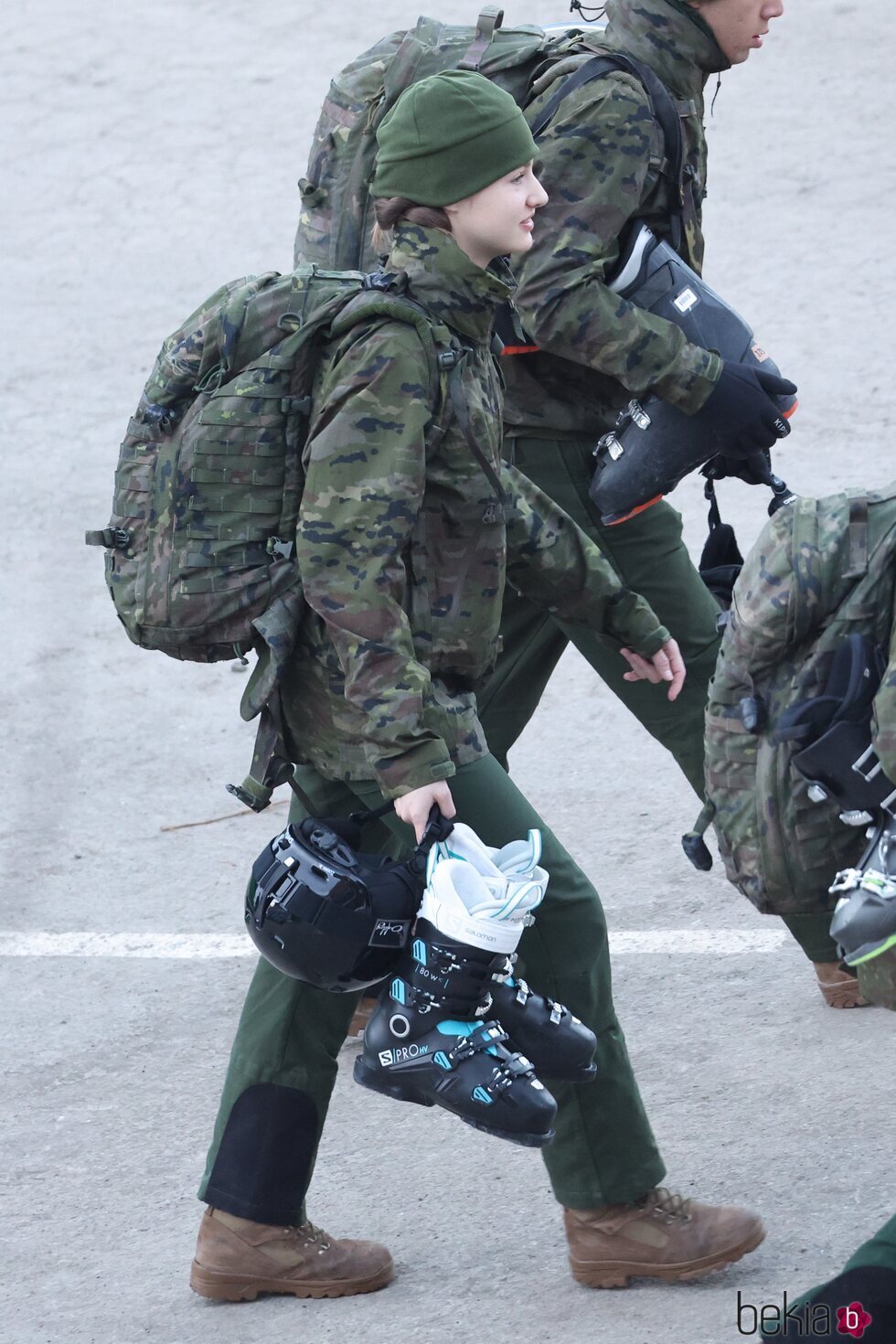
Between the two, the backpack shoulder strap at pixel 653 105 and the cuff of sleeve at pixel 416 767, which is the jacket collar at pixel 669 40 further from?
the cuff of sleeve at pixel 416 767

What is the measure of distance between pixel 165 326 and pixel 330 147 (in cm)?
480

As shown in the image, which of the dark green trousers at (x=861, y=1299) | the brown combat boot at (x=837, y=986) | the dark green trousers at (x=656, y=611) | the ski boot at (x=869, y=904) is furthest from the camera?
the brown combat boot at (x=837, y=986)

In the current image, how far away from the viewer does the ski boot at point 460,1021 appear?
314 centimetres

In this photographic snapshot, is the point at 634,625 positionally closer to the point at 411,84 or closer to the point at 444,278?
the point at 444,278

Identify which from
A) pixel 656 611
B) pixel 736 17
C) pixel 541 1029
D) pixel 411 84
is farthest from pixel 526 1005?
pixel 736 17

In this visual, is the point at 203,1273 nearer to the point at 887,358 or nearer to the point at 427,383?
Result: the point at 427,383

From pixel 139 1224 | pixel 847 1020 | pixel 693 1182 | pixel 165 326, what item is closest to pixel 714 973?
pixel 847 1020

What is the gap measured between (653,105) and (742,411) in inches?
26.7

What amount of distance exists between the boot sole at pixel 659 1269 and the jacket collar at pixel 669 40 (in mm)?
2389

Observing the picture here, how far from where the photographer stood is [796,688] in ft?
9.52

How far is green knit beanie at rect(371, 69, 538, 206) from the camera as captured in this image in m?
3.22

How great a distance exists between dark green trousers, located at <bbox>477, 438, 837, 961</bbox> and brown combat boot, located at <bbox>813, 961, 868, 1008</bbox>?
7cm

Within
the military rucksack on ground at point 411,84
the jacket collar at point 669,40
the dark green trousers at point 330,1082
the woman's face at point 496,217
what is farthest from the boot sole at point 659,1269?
the jacket collar at point 669,40

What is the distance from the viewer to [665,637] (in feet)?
12.7
